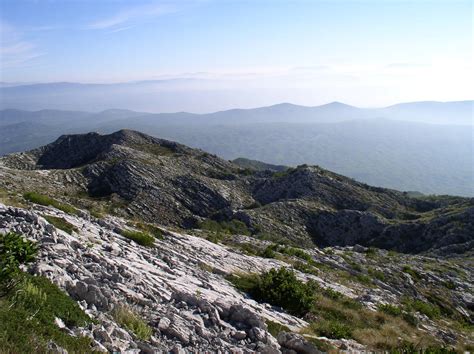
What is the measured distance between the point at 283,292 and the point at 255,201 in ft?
185

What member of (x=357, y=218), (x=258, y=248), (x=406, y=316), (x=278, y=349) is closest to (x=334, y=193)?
(x=357, y=218)

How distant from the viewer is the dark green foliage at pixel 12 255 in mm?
8898

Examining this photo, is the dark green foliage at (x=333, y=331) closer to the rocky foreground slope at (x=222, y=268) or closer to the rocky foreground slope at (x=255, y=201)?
the rocky foreground slope at (x=222, y=268)

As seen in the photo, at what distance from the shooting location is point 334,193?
250 feet

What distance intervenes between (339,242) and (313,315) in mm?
47486

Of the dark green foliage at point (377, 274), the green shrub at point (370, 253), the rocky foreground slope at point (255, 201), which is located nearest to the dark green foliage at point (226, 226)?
the rocky foreground slope at point (255, 201)

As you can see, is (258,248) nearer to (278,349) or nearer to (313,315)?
(313,315)

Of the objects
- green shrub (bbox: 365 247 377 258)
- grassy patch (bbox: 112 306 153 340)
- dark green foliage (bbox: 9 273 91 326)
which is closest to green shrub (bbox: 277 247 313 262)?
green shrub (bbox: 365 247 377 258)

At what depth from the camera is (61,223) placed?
1670cm

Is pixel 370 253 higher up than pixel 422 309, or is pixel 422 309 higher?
pixel 422 309

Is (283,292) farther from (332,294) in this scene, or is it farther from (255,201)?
(255,201)

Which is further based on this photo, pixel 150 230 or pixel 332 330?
pixel 150 230

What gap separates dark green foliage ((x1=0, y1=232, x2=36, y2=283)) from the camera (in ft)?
29.2

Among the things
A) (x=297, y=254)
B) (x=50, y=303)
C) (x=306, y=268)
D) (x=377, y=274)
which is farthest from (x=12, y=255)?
(x=377, y=274)
